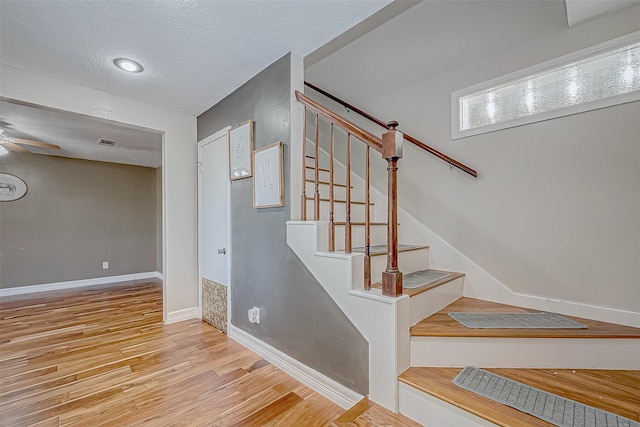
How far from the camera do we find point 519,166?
1.93 metres

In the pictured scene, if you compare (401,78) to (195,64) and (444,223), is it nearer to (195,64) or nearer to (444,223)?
(444,223)

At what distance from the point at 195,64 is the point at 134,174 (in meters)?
4.38

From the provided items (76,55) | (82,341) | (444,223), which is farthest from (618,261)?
(82,341)

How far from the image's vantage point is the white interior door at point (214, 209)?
8.87 feet

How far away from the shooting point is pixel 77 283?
484 cm

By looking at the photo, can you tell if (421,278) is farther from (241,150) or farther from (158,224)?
(158,224)

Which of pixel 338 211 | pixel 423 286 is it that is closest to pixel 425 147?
pixel 338 211

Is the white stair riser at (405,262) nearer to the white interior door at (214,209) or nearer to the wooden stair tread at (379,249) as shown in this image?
the wooden stair tread at (379,249)

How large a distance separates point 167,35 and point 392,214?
1863 millimetres

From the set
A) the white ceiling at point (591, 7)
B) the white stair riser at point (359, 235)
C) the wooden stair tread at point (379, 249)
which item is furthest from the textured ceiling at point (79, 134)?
the white ceiling at point (591, 7)

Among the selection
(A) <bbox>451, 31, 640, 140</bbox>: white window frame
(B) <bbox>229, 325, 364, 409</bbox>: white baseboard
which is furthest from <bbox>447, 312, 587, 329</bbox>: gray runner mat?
(A) <bbox>451, 31, 640, 140</bbox>: white window frame

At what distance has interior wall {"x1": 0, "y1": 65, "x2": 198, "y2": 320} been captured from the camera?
8.58 feet

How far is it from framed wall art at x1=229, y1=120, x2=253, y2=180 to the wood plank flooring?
1538 millimetres

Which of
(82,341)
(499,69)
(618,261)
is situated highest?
(499,69)
